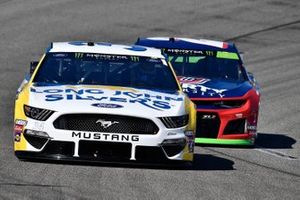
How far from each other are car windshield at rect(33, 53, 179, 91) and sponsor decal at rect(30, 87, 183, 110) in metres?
0.51

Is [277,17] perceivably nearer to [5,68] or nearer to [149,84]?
[5,68]

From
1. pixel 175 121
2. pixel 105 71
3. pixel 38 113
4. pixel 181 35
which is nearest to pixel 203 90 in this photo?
pixel 105 71

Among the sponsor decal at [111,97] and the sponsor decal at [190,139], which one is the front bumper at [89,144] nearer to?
the sponsor decal at [190,139]

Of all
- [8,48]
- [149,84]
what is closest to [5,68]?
[8,48]

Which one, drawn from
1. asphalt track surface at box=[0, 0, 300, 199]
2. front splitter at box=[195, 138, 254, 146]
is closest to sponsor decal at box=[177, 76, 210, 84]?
front splitter at box=[195, 138, 254, 146]

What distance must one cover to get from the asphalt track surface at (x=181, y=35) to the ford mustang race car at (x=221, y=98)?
0.26 m

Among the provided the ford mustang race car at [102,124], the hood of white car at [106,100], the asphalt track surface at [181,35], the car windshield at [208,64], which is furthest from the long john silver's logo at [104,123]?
the car windshield at [208,64]

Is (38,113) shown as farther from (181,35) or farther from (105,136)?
(181,35)

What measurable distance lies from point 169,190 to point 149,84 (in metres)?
2.70

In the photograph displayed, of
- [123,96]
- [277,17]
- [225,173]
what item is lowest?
[277,17]

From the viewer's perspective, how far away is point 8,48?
27000mm

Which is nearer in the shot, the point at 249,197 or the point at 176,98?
the point at 249,197

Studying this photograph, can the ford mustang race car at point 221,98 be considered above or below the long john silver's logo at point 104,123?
below

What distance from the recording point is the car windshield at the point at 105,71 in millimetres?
12625
